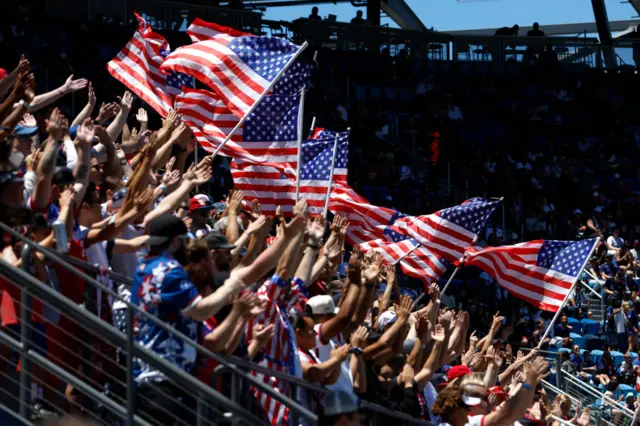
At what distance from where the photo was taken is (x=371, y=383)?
9.47 meters

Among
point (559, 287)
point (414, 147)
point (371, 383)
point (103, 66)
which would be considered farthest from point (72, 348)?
point (414, 147)

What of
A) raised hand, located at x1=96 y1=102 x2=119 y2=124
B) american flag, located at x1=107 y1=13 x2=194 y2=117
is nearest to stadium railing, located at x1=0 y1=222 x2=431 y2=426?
raised hand, located at x1=96 y1=102 x2=119 y2=124

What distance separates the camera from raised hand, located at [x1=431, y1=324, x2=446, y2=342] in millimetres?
10952

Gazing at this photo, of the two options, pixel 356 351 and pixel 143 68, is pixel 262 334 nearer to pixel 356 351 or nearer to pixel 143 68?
pixel 356 351

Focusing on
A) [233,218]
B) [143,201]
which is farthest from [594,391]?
[143,201]

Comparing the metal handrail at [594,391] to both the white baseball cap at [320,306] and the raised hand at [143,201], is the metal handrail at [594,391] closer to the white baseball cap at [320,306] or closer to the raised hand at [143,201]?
the white baseball cap at [320,306]

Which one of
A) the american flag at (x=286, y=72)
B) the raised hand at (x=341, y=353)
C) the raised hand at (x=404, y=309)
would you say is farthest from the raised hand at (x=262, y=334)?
the american flag at (x=286, y=72)

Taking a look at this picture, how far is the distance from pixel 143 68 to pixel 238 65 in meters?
1.24

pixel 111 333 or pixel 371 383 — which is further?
pixel 371 383

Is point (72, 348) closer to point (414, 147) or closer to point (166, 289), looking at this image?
point (166, 289)

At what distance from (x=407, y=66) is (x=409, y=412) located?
2209 cm

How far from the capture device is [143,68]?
14.9m

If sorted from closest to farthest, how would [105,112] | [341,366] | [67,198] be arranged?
[67,198] → [341,366] → [105,112]

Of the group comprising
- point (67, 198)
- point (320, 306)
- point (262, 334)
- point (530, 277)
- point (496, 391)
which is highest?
point (67, 198)
